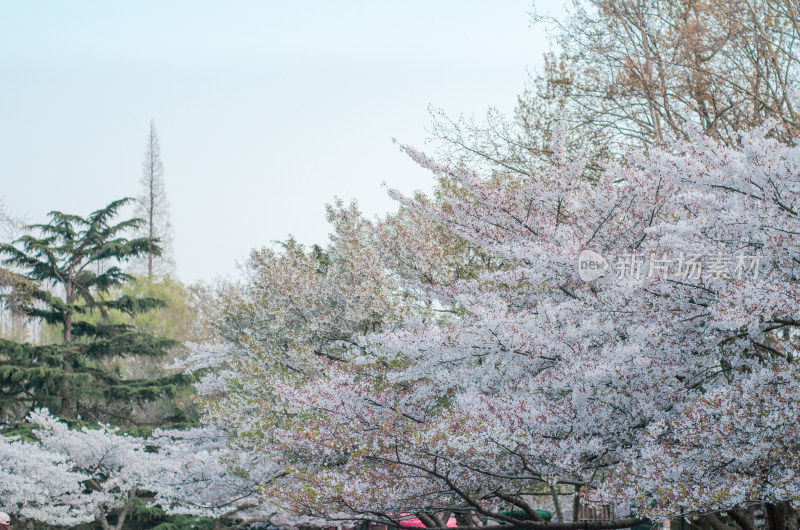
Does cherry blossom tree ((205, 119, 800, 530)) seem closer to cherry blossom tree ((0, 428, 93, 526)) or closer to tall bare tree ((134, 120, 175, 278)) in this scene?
cherry blossom tree ((0, 428, 93, 526))

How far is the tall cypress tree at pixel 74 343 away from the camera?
24.8 m

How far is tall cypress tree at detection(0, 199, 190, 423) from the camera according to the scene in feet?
81.5

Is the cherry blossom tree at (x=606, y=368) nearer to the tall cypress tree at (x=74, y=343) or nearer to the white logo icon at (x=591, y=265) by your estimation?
the white logo icon at (x=591, y=265)

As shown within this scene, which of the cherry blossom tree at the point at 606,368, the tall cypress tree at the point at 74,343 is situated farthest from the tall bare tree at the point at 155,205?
the cherry blossom tree at the point at 606,368

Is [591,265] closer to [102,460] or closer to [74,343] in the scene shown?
[102,460]

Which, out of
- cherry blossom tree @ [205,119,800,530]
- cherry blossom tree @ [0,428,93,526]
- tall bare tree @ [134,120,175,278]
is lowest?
cherry blossom tree @ [0,428,93,526]

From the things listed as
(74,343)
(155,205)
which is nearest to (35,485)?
(74,343)

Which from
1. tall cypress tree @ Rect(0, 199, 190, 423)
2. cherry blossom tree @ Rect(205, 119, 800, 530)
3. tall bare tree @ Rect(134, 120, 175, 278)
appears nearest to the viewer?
cherry blossom tree @ Rect(205, 119, 800, 530)

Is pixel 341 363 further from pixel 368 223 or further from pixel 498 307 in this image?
pixel 498 307

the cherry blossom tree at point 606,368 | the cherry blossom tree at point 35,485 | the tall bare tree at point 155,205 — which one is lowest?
the cherry blossom tree at point 35,485

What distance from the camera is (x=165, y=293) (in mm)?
44312

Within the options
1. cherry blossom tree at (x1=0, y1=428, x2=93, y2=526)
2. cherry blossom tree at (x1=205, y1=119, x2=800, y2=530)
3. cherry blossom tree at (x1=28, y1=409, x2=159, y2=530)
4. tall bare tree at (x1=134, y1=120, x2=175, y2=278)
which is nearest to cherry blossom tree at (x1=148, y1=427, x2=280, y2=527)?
cherry blossom tree at (x1=28, y1=409, x2=159, y2=530)

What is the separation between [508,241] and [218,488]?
27.1ft

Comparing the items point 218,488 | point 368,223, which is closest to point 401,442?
point 368,223
